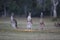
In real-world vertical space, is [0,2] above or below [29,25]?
above

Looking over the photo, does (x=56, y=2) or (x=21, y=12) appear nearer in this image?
(x=56, y=2)

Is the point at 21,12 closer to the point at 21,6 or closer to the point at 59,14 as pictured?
the point at 21,6

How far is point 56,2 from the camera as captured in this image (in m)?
39.4

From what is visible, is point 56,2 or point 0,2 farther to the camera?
point 0,2

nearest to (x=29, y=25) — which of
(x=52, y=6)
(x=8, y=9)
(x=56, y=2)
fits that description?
(x=56, y=2)

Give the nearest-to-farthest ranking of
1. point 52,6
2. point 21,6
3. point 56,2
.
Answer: point 56,2, point 52,6, point 21,6

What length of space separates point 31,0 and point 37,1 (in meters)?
1.38

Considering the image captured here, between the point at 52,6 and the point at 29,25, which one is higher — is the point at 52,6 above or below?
above

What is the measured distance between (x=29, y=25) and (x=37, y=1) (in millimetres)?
26363

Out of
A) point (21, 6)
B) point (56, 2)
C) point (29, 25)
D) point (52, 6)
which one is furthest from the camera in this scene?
point (21, 6)

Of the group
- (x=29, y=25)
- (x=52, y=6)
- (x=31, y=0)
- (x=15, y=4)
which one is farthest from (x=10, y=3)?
(x=29, y=25)

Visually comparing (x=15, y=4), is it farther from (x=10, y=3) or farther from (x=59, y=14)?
(x=59, y=14)

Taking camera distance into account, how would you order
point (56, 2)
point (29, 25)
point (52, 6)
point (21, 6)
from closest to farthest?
point (29, 25) < point (56, 2) < point (52, 6) < point (21, 6)

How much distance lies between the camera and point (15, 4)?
44.2 m
